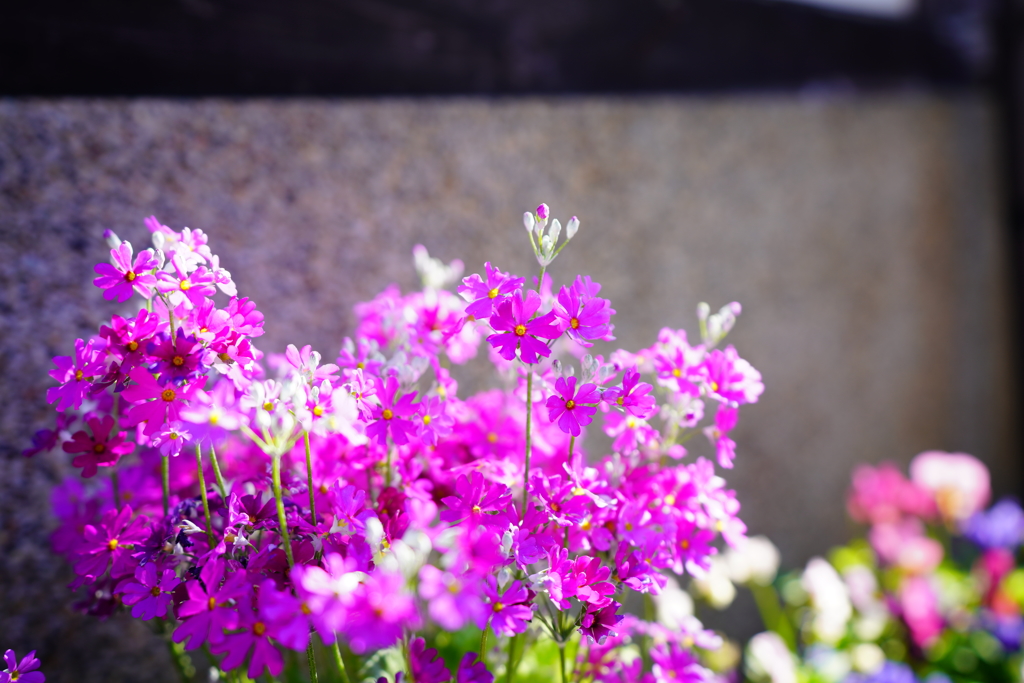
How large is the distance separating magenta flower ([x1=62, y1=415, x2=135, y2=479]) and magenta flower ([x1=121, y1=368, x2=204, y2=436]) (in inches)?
3.1


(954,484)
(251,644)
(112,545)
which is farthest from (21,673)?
(954,484)

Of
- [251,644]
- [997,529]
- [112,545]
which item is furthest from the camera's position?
[997,529]

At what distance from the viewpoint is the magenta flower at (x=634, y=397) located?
0.69 m

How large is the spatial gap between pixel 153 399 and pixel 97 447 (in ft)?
0.41

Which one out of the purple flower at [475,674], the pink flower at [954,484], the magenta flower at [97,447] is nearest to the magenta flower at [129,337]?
the magenta flower at [97,447]

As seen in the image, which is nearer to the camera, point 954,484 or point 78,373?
point 78,373

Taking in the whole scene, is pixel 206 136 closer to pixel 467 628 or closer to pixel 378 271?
pixel 378 271

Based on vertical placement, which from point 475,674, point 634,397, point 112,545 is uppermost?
point 634,397

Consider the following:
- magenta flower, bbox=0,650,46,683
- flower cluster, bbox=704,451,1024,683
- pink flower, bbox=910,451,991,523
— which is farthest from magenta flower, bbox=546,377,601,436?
pink flower, bbox=910,451,991,523

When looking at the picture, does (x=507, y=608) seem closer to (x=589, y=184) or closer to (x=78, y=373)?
(x=78, y=373)

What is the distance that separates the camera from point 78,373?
69 cm

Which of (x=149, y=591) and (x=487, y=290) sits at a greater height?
(x=487, y=290)

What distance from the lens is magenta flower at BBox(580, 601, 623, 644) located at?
0.69 metres

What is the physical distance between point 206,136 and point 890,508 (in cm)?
182
